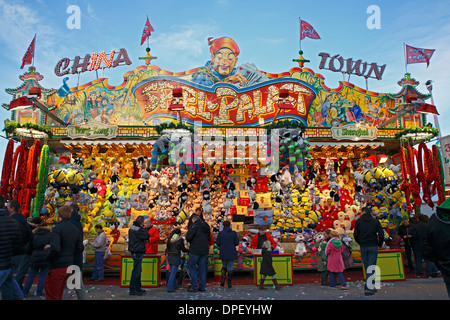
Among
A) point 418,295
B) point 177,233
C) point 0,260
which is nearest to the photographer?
point 0,260

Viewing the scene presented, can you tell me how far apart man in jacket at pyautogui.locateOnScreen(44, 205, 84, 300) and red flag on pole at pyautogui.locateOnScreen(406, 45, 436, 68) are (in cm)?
1366

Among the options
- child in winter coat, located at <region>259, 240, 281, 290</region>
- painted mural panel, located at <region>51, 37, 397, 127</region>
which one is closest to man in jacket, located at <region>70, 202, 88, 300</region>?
child in winter coat, located at <region>259, 240, 281, 290</region>

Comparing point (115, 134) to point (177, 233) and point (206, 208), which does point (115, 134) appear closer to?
point (206, 208)

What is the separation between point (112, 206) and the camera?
1145 centimetres

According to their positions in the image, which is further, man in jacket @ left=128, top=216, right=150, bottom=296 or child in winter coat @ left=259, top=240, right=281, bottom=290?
child in winter coat @ left=259, top=240, right=281, bottom=290

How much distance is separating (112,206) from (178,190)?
217 cm

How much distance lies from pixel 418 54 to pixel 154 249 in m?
12.3

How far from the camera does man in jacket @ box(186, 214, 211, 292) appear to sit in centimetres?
760

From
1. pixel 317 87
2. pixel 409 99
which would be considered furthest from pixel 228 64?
pixel 409 99

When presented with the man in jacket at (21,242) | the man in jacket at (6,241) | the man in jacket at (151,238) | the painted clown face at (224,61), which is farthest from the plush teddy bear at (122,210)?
the man in jacket at (6,241)

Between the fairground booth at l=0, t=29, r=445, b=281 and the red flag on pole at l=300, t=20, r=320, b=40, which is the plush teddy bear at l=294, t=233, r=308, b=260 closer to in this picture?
the fairground booth at l=0, t=29, r=445, b=281

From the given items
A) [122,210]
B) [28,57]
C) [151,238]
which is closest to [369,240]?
[151,238]

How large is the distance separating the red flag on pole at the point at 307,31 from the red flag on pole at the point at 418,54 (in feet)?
11.6
